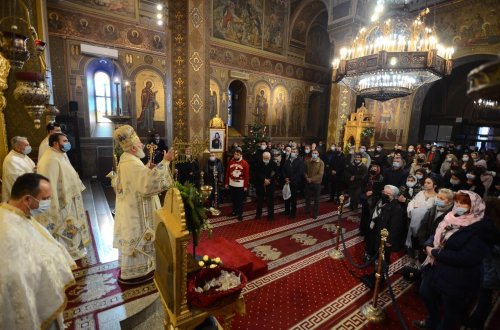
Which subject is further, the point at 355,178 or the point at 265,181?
the point at 355,178

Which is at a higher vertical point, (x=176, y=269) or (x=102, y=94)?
(x=102, y=94)

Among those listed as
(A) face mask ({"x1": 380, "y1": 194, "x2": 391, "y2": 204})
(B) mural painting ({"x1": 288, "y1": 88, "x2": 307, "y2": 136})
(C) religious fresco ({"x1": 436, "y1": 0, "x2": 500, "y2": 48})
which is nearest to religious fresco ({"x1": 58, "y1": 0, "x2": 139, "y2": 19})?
(B) mural painting ({"x1": 288, "y1": 88, "x2": 307, "y2": 136})

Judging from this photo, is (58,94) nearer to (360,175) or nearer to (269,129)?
(269,129)

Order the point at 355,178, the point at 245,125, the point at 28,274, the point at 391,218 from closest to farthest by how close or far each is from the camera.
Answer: the point at 28,274 < the point at 391,218 < the point at 355,178 < the point at 245,125

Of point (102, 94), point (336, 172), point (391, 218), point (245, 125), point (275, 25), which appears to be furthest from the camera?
point (275, 25)

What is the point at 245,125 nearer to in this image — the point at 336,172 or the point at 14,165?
the point at 336,172

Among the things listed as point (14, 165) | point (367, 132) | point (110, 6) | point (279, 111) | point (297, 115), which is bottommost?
point (14, 165)

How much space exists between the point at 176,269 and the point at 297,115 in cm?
1553

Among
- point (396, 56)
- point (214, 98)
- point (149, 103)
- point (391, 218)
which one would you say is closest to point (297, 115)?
point (214, 98)

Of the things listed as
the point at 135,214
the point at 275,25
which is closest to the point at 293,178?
the point at 135,214

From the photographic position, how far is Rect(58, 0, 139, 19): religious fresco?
947 centimetres

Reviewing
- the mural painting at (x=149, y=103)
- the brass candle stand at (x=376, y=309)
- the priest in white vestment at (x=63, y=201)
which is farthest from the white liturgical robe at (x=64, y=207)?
the mural painting at (x=149, y=103)

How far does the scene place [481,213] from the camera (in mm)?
2484

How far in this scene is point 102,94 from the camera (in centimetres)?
1092
